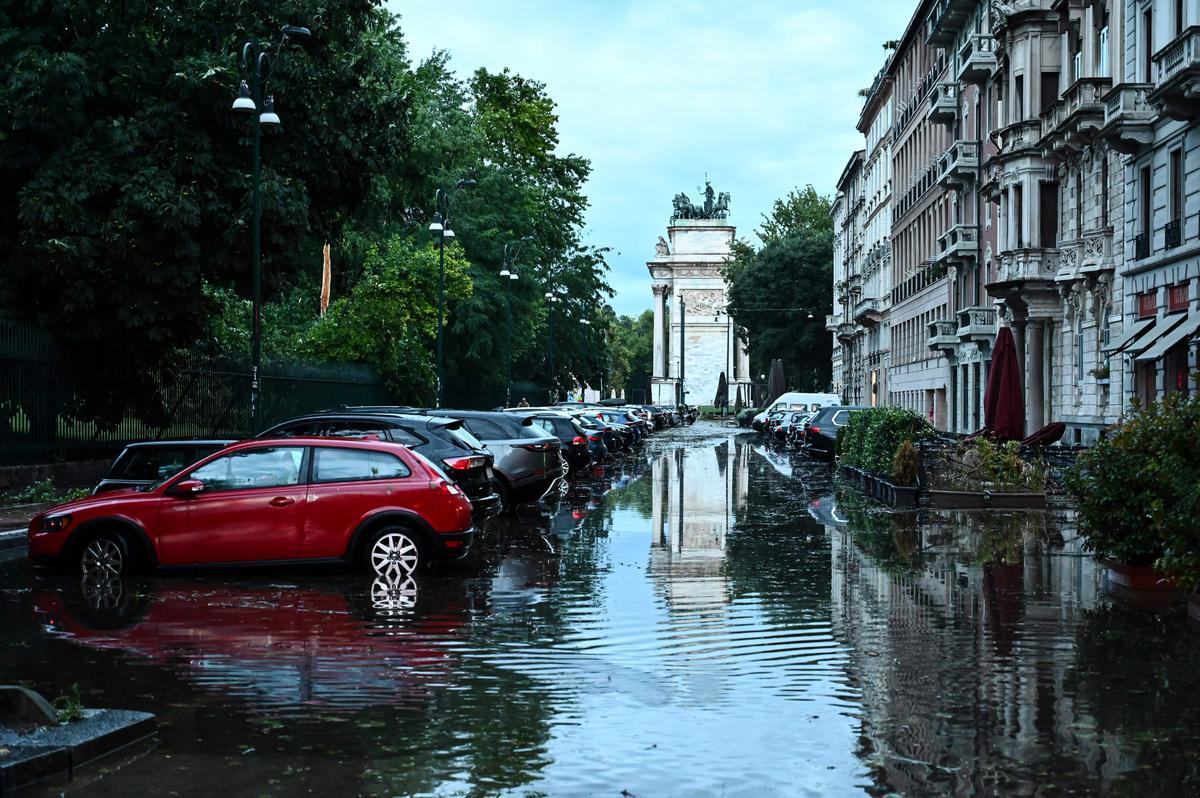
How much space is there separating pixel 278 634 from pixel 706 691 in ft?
11.9

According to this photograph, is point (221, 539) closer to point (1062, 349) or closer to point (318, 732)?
point (318, 732)

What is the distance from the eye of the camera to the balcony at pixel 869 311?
85500 mm

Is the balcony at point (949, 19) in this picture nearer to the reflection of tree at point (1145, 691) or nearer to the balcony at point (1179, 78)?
the balcony at point (1179, 78)

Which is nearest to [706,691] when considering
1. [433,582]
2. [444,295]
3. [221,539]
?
[433,582]

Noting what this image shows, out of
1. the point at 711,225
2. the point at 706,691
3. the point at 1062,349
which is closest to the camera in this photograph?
the point at 706,691

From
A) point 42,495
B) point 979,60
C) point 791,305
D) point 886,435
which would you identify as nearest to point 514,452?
point 42,495

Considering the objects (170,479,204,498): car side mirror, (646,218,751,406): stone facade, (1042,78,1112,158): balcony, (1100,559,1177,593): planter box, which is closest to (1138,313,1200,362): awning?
(1042,78,1112,158): balcony

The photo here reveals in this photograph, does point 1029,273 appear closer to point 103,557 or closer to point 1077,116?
point 1077,116

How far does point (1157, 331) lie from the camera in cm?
3077

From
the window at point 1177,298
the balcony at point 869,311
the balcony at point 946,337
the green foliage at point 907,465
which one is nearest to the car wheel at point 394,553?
the green foliage at point 907,465

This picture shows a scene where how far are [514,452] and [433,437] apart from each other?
4.19 m

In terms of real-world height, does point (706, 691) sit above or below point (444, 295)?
below

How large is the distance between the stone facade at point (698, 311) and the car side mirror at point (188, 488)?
356 feet

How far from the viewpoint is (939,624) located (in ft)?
38.0
